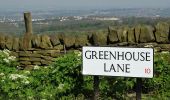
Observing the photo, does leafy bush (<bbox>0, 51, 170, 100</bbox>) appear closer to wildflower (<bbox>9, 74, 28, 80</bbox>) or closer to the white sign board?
wildflower (<bbox>9, 74, 28, 80</bbox>)

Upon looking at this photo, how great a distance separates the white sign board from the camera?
315 inches

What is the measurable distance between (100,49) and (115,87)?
1811 mm

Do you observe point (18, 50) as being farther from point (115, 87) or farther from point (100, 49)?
point (100, 49)

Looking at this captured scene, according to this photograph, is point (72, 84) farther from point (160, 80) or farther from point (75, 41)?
point (75, 41)

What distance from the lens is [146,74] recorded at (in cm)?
799

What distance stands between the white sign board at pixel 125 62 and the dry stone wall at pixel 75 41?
14.4 ft

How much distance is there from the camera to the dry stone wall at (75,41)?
12828 millimetres

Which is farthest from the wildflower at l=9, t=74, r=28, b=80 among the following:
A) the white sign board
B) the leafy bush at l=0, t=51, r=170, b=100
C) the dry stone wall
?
the dry stone wall

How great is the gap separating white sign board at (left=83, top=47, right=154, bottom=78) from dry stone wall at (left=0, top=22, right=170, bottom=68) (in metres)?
4.40

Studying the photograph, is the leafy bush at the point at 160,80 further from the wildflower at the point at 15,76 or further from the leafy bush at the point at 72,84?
the wildflower at the point at 15,76

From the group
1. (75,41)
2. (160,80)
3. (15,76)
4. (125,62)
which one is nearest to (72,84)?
(15,76)

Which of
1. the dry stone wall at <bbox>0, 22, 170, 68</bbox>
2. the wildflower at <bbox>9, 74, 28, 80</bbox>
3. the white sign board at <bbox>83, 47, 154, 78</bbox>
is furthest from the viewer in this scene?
the dry stone wall at <bbox>0, 22, 170, 68</bbox>

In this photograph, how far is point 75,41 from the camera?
13836mm

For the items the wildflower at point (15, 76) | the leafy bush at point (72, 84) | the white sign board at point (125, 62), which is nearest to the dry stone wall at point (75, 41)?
the leafy bush at point (72, 84)
